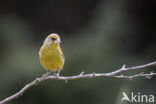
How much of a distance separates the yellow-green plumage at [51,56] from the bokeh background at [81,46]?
2330 mm

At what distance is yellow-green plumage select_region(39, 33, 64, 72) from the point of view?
19.1 ft

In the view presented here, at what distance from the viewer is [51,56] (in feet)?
19.3

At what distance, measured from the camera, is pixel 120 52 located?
1085 centimetres

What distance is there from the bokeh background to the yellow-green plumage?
2330mm

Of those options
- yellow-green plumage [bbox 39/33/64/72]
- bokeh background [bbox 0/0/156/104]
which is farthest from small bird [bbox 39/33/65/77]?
bokeh background [bbox 0/0/156/104]

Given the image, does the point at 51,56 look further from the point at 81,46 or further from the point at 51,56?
the point at 81,46

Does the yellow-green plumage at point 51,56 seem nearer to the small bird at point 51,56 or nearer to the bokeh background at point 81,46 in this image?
the small bird at point 51,56

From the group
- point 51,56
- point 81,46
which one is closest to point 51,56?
point 51,56

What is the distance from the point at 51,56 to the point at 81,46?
4.37 m

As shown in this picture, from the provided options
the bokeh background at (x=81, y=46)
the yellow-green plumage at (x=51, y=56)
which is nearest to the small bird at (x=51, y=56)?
the yellow-green plumage at (x=51, y=56)

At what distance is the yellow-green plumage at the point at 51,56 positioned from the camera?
19.1 feet

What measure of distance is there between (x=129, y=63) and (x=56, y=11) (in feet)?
13.0

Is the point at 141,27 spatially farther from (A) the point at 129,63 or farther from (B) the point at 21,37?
(B) the point at 21,37

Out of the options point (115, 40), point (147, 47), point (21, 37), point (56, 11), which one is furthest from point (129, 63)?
point (56, 11)
